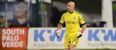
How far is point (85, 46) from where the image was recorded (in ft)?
62.5

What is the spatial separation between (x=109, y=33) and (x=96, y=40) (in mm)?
729

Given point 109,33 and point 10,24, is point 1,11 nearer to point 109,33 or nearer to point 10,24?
point 10,24

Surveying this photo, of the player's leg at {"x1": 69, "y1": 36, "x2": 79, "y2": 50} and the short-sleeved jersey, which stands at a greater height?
the short-sleeved jersey

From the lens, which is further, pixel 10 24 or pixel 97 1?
pixel 97 1

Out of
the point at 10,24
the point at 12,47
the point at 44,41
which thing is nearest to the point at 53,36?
the point at 44,41

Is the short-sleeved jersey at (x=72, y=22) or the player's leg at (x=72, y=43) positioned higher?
the short-sleeved jersey at (x=72, y=22)

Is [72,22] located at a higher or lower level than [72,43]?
higher

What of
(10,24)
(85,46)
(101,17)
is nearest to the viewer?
(85,46)

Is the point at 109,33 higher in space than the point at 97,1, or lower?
lower

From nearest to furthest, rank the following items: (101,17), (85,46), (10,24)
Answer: (85,46), (10,24), (101,17)

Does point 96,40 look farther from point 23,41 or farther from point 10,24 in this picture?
point 10,24

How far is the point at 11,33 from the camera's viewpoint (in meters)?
19.5

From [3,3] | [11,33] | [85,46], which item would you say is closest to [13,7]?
[3,3]

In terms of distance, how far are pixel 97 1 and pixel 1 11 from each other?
6.90 metres
